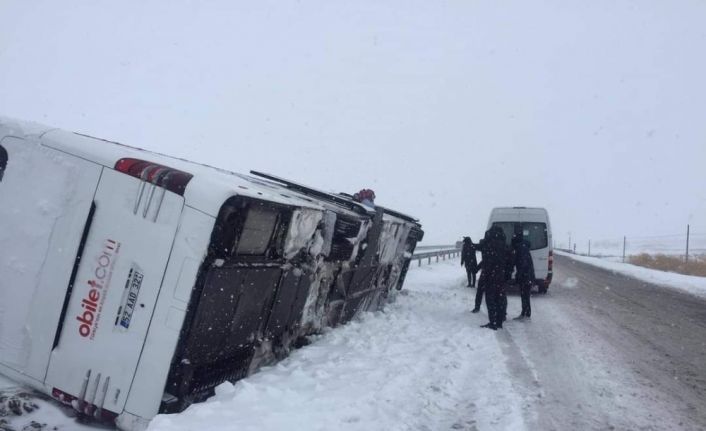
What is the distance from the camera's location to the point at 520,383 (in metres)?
5.05

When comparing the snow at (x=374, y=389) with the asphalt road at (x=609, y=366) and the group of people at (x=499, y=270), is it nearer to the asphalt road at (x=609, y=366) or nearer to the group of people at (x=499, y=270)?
the asphalt road at (x=609, y=366)

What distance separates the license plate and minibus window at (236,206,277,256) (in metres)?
0.69

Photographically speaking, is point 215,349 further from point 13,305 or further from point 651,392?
point 651,392

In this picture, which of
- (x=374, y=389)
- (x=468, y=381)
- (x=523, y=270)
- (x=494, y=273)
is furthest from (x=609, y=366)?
(x=523, y=270)

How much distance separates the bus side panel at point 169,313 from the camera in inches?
126

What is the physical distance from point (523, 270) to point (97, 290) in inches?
299

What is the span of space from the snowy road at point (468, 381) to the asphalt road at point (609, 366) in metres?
0.02

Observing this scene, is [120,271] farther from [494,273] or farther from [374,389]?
[494,273]

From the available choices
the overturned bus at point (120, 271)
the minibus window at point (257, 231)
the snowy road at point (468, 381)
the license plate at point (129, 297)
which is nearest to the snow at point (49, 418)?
the snowy road at point (468, 381)

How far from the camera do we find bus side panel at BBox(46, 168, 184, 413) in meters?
3.29

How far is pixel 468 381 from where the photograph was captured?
197 inches

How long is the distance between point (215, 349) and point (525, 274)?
22.6 feet

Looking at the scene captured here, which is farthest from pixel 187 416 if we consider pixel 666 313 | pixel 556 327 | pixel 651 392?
pixel 666 313

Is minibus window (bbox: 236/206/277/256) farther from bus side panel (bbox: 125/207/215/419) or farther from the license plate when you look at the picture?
the license plate
